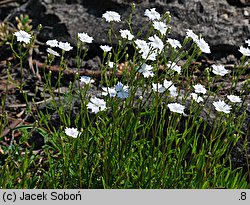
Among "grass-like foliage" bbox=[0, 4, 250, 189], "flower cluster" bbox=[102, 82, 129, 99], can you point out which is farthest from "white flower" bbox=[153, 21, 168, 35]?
"flower cluster" bbox=[102, 82, 129, 99]

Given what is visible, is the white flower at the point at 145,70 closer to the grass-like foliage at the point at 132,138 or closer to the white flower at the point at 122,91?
the grass-like foliage at the point at 132,138

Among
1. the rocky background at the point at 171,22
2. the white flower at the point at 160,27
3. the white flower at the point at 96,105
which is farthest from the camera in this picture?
the rocky background at the point at 171,22

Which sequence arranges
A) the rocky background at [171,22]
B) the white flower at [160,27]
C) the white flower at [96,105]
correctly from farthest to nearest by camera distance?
the rocky background at [171,22] → the white flower at [160,27] → the white flower at [96,105]

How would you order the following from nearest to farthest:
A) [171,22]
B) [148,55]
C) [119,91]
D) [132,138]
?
1. [148,55]
2. [119,91]
3. [132,138]
4. [171,22]

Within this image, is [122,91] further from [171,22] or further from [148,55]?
[171,22]

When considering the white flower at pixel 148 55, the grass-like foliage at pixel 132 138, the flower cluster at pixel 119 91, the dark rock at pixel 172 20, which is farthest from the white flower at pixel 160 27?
the dark rock at pixel 172 20

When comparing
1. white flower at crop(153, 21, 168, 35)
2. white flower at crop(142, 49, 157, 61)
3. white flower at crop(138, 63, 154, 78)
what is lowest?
white flower at crop(138, 63, 154, 78)

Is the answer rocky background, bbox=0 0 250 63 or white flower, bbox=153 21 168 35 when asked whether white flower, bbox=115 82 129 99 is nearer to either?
white flower, bbox=153 21 168 35

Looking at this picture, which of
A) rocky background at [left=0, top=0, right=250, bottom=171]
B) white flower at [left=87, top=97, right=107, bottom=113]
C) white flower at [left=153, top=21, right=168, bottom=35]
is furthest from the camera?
rocky background at [left=0, top=0, right=250, bottom=171]

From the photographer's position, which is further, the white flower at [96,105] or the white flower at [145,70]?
the white flower at [145,70]

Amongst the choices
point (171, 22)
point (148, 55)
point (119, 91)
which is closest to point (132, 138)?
point (119, 91)

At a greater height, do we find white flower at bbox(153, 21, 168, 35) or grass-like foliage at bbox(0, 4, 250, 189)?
white flower at bbox(153, 21, 168, 35)

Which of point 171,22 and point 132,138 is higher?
point 171,22
